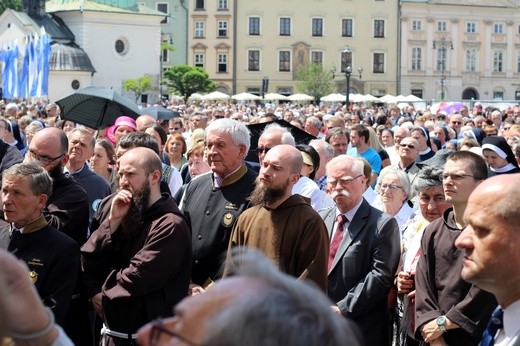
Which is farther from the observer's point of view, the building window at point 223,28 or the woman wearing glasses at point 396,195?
the building window at point 223,28

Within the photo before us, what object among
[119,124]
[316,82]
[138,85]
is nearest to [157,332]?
[119,124]

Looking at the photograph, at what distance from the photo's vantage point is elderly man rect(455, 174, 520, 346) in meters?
3.79

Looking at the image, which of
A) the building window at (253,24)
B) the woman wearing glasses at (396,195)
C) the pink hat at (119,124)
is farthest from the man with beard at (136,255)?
the building window at (253,24)

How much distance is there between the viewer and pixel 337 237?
6383mm

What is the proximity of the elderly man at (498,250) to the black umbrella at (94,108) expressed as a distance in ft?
31.3

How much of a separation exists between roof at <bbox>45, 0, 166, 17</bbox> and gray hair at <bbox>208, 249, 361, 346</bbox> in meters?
75.2

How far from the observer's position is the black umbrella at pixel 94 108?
42.8 feet

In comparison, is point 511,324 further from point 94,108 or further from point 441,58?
point 441,58

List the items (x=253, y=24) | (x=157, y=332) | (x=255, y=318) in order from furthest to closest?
(x=253, y=24) → (x=157, y=332) → (x=255, y=318)

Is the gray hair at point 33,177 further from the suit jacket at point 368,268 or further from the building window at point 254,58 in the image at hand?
the building window at point 254,58

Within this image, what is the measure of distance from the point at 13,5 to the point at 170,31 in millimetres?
15549

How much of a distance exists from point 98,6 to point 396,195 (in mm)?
70865

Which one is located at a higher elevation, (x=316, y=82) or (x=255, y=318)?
(x=316, y=82)

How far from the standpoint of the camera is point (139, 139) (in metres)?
8.24
